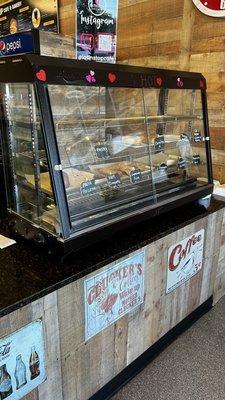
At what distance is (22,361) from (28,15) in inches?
147

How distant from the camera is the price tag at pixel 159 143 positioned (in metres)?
1.89

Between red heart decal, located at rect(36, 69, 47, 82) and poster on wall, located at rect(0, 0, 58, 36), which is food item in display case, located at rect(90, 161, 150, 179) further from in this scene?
poster on wall, located at rect(0, 0, 58, 36)

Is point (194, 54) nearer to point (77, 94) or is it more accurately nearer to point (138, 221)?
point (77, 94)

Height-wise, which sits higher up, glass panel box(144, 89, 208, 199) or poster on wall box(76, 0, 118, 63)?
poster on wall box(76, 0, 118, 63)

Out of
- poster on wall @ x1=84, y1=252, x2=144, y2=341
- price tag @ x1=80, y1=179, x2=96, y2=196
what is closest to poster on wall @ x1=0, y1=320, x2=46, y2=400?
poster on wall @ x1=84, y1=252, x2=144, y2=341

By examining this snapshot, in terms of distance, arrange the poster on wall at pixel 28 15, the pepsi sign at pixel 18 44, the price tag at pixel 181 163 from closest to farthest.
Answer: the price tag at pixel 181 163
the pepsi sign at pixel 18 44
the poster on wall at pixel 28 15

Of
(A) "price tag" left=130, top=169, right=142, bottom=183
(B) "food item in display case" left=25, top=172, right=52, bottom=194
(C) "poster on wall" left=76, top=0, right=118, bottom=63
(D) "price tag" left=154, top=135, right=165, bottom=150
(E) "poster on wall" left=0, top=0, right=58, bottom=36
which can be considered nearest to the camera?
(B) "food item in display case" left=25, top=172, right=52, bottom=194

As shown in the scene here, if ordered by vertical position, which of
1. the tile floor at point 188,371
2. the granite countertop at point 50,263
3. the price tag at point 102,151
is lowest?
the tile floor at point 188,371

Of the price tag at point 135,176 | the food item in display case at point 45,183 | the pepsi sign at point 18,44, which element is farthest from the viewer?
the pepsi sign at point 18,44

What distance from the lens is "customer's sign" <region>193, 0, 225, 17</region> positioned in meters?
2.25

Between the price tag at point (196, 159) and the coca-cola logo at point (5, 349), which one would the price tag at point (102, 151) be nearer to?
the price tag at point (196, 159)

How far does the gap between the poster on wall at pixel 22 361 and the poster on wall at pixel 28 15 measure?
3.26 metres

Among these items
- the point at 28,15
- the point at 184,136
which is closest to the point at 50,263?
the point at 184,136

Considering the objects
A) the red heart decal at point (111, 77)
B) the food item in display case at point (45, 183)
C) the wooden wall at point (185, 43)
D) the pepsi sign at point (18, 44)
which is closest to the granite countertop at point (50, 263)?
the food item in display case at point (45, 183)
